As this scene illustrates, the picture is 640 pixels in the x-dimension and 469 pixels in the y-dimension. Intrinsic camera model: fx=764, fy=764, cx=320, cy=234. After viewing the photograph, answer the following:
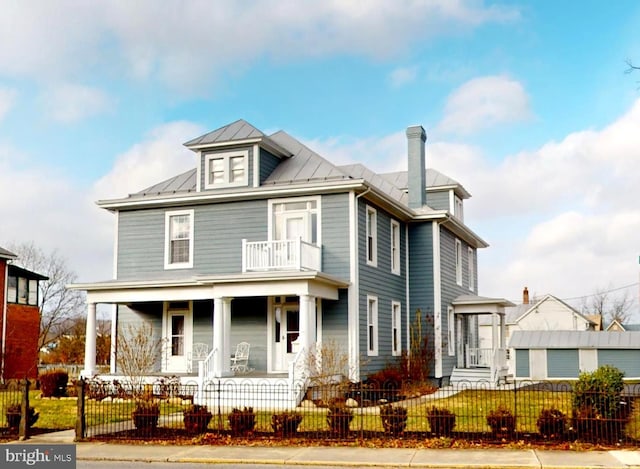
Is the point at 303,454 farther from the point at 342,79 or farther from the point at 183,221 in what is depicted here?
the point at 183,221

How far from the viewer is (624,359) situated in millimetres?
42969

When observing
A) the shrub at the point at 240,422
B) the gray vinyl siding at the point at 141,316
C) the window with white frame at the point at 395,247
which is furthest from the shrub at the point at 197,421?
the window with white frame at the point at 395,247

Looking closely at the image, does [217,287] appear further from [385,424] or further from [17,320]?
[17,320]

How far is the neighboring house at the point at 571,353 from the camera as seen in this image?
141 ft

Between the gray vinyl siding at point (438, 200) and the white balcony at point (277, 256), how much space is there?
35.3ft

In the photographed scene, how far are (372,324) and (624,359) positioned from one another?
968 inches

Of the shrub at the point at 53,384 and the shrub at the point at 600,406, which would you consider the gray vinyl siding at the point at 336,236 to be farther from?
the shrub at the point at 600,406

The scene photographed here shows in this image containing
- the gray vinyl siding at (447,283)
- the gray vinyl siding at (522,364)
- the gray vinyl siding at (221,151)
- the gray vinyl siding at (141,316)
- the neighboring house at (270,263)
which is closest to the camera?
the neighboring house at (270,263)

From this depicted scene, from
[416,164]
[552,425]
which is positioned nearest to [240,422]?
[552,425]

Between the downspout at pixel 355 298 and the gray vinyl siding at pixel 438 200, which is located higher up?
the gray vinyl siding at pixel 438 200

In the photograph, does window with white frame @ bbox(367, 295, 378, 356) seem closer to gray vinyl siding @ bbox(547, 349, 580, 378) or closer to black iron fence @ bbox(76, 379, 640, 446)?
black iron fence @ bbox(76, 379, 640, 446)

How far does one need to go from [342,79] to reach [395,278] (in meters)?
8.70

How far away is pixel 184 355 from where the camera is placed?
2500cm

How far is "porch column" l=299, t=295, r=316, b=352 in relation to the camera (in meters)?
21.0
